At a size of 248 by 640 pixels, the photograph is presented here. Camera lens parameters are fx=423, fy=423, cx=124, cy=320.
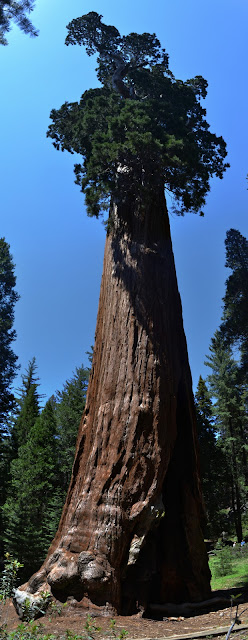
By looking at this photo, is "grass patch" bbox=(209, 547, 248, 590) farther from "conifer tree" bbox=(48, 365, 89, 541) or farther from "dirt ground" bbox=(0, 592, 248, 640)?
"conifer tree" bbox=(48, 365, 89, 541)

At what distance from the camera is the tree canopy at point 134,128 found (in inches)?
344

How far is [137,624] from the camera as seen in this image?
554 centimetres

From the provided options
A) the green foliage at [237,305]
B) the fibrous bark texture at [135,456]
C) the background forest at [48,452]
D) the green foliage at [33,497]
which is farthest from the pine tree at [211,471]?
the fibrous bark texture at [135,456]

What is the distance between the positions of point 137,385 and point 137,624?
11.0 ft

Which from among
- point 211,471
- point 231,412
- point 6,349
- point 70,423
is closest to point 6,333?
point 6,349

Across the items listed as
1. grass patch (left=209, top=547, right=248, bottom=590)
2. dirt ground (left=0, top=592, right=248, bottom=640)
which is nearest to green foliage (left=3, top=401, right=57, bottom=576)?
grass patch (left=209, top=547, right=248, bottom=590)

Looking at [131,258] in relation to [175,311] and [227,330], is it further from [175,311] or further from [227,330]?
[227,330]

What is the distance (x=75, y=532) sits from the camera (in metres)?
6.40

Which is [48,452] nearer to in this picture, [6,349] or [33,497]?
[33,497]

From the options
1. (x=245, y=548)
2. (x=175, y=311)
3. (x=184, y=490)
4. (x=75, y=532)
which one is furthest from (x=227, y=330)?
(x=75, y=532)

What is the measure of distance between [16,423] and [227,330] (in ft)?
50.3

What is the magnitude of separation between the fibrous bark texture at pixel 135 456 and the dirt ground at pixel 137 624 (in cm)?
27

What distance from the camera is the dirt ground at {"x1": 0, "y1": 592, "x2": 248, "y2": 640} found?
5.02m

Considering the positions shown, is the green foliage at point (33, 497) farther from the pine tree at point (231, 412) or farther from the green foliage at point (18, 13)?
the green foliage at point (18, 13)
